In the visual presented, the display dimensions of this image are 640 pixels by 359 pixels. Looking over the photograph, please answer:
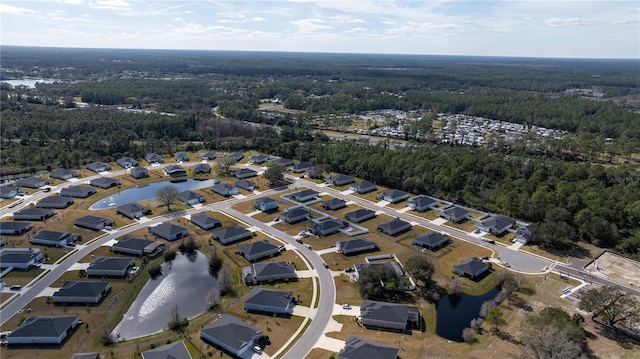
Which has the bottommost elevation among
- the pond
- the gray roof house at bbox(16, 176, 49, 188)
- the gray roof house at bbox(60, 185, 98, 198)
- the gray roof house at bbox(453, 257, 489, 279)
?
the pond

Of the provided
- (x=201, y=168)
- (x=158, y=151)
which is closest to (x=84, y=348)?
(x=201, y=168)

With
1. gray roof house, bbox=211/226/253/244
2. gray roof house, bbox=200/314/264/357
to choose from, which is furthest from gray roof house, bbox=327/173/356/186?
gray roof house, bbox=200/314/264/357

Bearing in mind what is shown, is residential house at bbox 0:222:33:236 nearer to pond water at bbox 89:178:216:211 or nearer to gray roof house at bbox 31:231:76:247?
gray roof house at bbox 31:231:76:247

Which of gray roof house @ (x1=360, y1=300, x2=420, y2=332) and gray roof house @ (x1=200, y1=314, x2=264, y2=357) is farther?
gray roof house @ (x1=360, y1=300, x2=420, y2=332)

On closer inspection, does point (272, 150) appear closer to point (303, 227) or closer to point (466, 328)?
point (303, 227)

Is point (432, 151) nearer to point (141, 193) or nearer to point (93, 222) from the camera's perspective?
point (141, 193)
